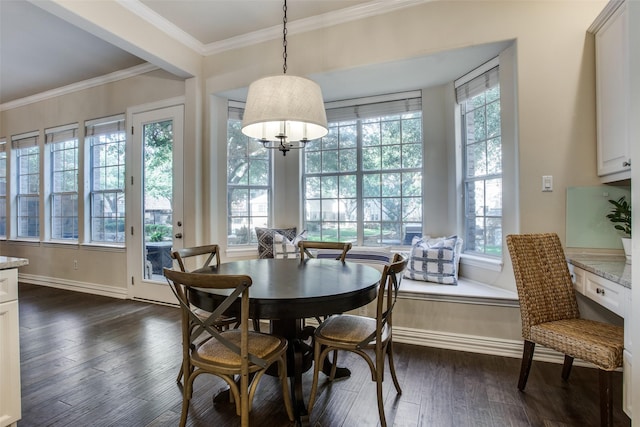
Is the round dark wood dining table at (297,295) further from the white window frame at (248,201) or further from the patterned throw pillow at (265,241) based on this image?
the white window frame at (248,201)

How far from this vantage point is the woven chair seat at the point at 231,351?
1421 millimetres

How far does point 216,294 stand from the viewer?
145cm

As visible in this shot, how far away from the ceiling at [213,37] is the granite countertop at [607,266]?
1.69 m

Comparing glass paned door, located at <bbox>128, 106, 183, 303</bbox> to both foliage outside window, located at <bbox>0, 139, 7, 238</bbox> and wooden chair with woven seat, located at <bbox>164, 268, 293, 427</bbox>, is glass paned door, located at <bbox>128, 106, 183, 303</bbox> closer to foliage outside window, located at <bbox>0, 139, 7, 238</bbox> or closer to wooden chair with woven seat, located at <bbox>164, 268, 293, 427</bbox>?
wooden chair with woven seat, located at <bbox>164, 268, 293, 427</bbox>

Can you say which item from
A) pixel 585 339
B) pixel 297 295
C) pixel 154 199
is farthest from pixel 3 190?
pixel 585 339

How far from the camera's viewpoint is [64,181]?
4516 mm

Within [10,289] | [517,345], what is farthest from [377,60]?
[10,289]

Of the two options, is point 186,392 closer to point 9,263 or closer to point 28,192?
point 9,263

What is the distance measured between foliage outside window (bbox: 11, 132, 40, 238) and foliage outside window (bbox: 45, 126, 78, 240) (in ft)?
1.19

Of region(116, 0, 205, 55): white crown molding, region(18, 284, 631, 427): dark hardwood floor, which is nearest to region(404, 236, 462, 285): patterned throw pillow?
region(18, 284, 631, 427): dark hardwood floor

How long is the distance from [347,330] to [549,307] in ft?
4.20

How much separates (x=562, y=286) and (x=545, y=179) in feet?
2.56

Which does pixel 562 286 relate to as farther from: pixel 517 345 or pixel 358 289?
pixel 358 289

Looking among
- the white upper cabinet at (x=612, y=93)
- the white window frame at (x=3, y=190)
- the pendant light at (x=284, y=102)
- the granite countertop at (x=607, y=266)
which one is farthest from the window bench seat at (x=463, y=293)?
the white window frame at (x=3, y=190)
